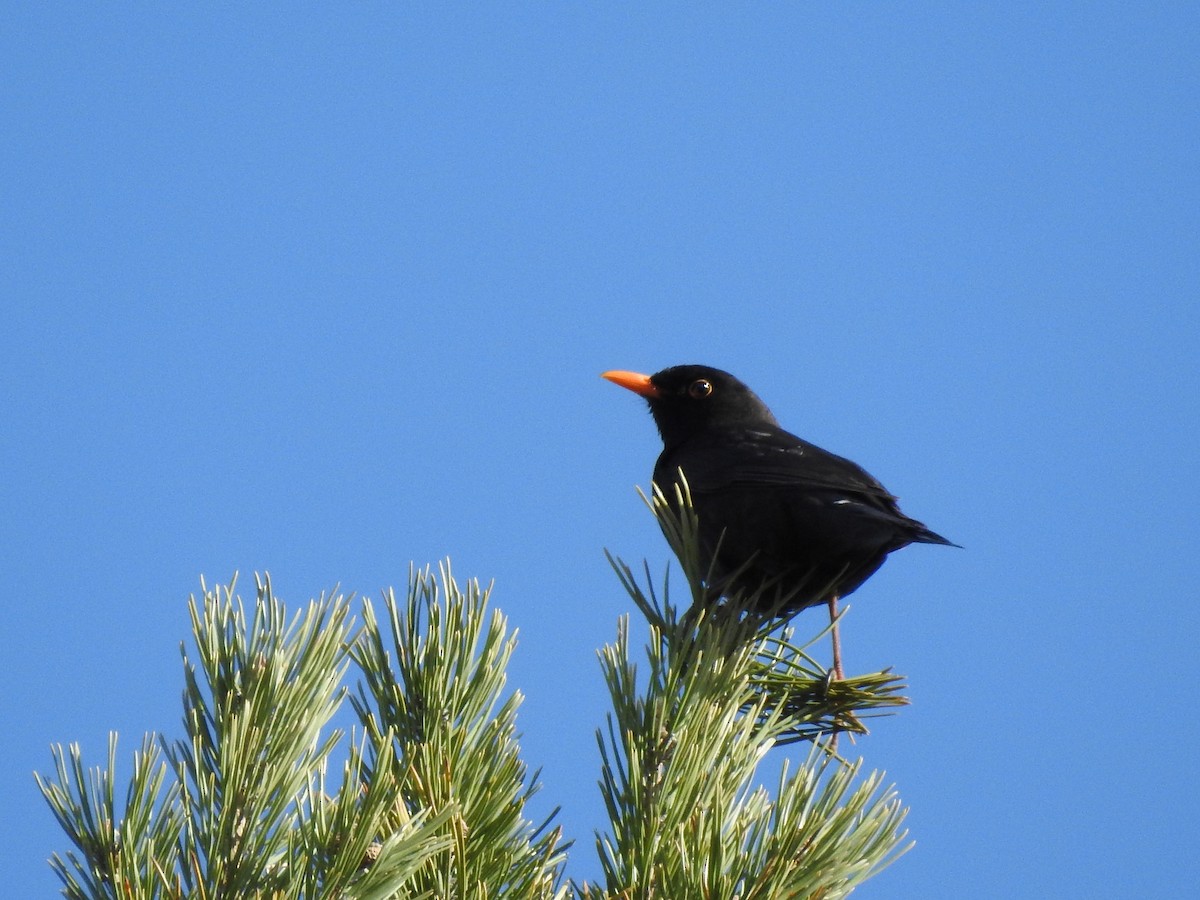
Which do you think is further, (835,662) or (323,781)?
(835,662)

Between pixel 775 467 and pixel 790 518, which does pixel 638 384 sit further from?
pixel 790 518

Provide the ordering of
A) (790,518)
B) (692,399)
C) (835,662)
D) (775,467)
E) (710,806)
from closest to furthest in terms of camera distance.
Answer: (710,806) → (835,662) → (790,518) → (775,467) → (692,399)

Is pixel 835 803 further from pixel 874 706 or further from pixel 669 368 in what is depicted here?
pixel 669 368

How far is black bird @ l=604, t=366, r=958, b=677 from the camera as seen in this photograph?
4250mm

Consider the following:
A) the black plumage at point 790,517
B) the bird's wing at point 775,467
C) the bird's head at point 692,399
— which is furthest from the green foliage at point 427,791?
the bird's head at point 692,399

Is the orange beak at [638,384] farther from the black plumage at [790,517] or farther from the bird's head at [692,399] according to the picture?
the black plumage at [790,517]

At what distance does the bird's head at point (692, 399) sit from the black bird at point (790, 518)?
2.51ft

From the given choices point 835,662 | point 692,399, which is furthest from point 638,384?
point 835,662

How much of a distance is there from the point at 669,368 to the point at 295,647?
4.44 m

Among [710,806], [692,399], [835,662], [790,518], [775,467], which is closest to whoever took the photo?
[710,806]

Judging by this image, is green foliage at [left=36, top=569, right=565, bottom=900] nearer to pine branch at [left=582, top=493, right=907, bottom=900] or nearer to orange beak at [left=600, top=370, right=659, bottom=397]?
pine branch at [left=582, top=493, right=907, bottom=900]

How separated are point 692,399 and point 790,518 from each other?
1.93 metres

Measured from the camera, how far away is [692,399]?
6.31 metres

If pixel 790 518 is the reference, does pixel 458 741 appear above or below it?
below
